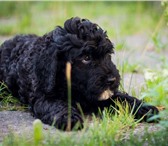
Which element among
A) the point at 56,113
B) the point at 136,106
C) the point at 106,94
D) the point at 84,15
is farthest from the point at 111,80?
the point at 84,15

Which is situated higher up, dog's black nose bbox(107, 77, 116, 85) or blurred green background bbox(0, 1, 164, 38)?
blurred green background bbox(0, 1, 164, 38)

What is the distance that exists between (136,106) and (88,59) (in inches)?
27.3

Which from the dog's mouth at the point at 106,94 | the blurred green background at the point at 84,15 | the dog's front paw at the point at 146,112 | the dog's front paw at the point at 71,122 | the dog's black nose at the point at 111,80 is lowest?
the dog's front paw at the point at 71,122

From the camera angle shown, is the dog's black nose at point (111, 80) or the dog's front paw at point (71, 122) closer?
the dog's front paw at point (71, 122)

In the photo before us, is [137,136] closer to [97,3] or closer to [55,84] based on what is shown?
[55,84]

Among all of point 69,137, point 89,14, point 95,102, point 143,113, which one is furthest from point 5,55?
point 89,14

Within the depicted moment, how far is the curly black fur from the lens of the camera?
17.1ft

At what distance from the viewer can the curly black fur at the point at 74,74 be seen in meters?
5.20

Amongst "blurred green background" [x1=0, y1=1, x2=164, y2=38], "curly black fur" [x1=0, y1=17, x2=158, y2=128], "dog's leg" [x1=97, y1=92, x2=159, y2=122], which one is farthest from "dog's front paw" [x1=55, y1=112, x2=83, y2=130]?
"blurred green background" [x1=0, y1=1, x2=164, y2=38]

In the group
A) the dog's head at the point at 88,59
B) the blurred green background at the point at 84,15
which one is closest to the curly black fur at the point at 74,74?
the dog's head at the point at 88,59

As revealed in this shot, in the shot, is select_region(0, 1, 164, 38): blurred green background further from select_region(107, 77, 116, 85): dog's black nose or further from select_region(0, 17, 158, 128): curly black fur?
select_region(107, 77, 116, 85): dog's black nose

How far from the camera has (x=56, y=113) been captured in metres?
5.21

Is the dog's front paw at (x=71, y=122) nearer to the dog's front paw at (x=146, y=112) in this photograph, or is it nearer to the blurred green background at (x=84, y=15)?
the dog's front paw at (x=146, y=112)

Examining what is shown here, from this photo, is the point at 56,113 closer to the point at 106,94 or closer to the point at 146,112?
the point at 106,94
